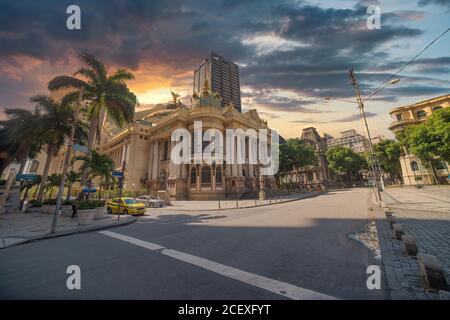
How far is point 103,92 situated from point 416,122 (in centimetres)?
6885

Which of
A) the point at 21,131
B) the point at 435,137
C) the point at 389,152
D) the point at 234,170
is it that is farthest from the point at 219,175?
the point at 389,152

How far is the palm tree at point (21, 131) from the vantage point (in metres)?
19.8

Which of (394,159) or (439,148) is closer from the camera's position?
(439,148)

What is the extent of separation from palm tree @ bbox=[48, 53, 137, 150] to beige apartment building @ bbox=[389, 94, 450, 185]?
63.0 m

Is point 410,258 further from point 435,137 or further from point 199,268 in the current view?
point 435,137

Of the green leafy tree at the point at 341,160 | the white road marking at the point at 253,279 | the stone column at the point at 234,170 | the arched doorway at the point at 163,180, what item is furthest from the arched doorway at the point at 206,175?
the green leafy tree at the point at 341,160

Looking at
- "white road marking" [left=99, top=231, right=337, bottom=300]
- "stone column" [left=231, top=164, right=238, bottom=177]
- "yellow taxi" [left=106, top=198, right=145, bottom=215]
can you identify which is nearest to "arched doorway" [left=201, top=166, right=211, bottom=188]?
"stone column" [left=231, top=164, right=238, bottom=177]

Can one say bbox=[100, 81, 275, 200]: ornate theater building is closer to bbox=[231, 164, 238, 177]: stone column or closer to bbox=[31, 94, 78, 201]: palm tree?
bbox=[231, 164, 238, 177]: stone column

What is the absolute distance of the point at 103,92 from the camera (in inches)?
738

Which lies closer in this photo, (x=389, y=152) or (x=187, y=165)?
(x=187, y=165)
